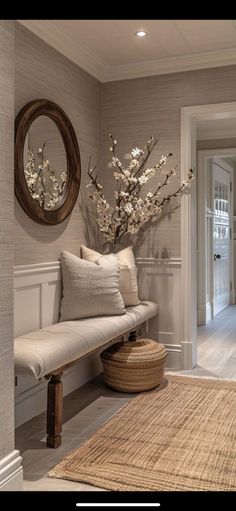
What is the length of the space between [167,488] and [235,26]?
2775 millimetres

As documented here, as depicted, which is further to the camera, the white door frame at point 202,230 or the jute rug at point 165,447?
the white door frame at point 202,230

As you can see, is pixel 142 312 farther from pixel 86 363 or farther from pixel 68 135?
pixel 68 135

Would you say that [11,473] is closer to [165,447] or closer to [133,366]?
[165,447]

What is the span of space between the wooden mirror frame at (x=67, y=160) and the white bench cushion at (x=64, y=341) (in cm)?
70

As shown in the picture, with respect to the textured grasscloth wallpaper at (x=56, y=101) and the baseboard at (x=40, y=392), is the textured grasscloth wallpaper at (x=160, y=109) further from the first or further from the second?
the baseboard at (x=40, y=392)

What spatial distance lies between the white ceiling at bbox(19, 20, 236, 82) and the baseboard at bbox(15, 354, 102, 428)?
7.26 ft

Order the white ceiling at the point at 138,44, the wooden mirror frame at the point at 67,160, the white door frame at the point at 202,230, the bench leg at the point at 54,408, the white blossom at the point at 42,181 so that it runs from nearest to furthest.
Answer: the bench leg at the point at 54,408 → the wooden mirror frame at the point at 67,160 → the white blossom at the point at 42,181 → the white ceiling at the point at 138,44 → the white door frame at the point at 202,230

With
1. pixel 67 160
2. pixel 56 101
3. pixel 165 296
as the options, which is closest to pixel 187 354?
pixel 165 296

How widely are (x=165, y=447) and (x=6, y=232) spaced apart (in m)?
1.39

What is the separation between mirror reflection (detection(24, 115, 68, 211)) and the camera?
2.87m

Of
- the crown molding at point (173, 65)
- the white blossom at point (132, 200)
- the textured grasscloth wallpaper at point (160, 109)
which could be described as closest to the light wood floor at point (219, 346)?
the textured grasscloth wallpaper at point (160, 109)

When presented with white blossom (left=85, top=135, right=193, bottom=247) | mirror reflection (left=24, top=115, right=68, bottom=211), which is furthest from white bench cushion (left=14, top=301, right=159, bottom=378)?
mirror reflection (left=24, top=115, right=68, bottom=211)

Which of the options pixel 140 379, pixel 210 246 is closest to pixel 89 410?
pixel 140 379

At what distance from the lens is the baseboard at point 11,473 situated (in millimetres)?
1738
